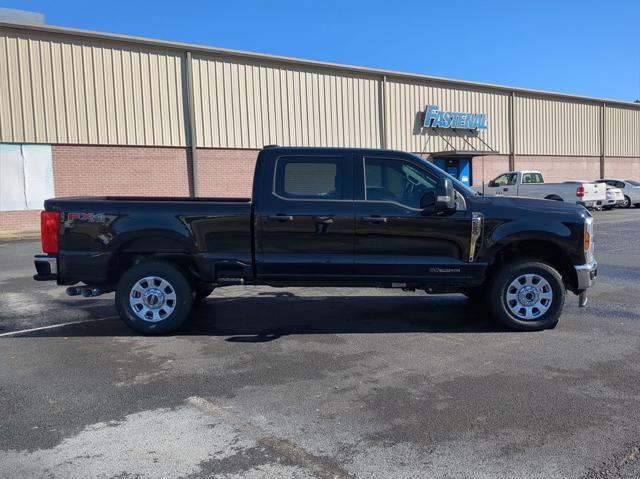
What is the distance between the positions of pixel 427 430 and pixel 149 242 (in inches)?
152

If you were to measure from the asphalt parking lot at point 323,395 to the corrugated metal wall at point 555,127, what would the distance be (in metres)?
28.3

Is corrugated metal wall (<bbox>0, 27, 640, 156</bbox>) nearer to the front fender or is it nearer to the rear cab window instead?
the rear cab window

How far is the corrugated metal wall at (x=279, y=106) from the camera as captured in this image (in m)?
23.0

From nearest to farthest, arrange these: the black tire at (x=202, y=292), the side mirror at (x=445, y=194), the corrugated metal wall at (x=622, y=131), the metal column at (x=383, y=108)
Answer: the side mirror at (x=445, y=194) < the black tire at (x=202, y=292) < the metal column at (x=383, y=108) < the corrugated metal wall at (x=622, y=131)

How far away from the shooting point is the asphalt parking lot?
11.3ft

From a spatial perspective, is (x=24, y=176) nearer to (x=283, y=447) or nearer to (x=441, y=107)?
(x=283, y=447)

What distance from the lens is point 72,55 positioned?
2017 cm

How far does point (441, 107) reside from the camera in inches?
1187

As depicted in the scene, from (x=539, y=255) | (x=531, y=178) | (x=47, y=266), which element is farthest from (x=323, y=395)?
(x=531, y=178)

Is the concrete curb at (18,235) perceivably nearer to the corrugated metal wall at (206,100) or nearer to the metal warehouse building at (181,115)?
the metal warehouse building at (181,115)

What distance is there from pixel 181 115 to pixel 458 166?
15.6m

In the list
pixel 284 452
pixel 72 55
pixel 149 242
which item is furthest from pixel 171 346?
pixel 72 55

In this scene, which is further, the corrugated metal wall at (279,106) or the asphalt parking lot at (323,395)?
the corrugated metal wall at (279,106)

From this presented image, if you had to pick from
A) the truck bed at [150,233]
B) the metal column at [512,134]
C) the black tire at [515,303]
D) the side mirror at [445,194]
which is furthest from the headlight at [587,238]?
the metal column at [512,134]
